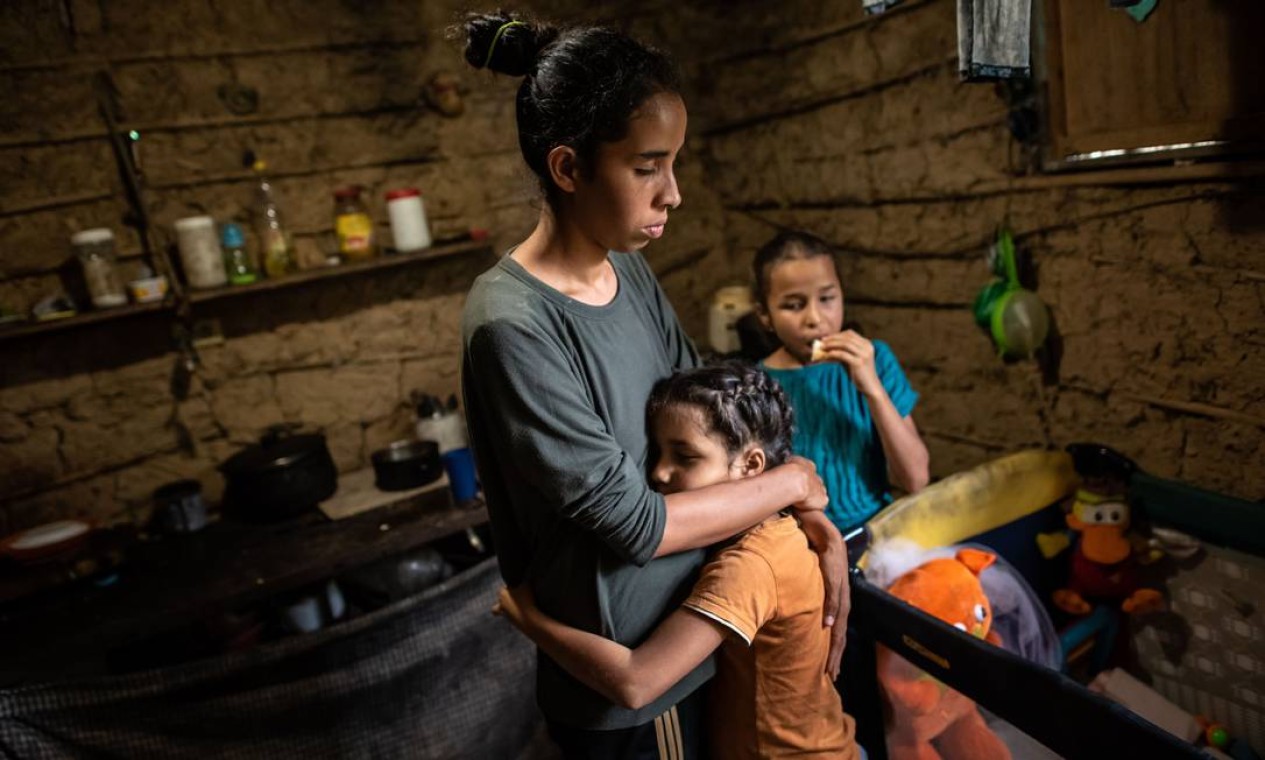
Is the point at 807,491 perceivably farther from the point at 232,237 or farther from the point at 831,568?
the point at 232,237

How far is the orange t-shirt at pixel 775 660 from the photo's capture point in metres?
1.21

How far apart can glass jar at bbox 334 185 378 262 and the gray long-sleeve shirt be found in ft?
6.52

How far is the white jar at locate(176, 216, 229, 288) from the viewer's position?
2.75 m

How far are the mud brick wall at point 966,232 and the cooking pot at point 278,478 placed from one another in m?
2.25

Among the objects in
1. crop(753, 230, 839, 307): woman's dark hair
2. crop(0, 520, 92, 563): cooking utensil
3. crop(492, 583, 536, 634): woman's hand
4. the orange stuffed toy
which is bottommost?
the orange stuffed toy

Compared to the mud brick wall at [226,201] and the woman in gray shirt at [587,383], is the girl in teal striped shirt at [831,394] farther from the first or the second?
the mud brick wall at [226,201]

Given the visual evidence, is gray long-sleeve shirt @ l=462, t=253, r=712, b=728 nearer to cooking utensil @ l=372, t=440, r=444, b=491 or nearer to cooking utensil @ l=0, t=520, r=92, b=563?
cooking utensil @ l=372, t=440, r=444, b=491

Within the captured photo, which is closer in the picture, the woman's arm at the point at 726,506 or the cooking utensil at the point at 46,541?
the woman's arm at the point at 726,506

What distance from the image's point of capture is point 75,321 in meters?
2.51

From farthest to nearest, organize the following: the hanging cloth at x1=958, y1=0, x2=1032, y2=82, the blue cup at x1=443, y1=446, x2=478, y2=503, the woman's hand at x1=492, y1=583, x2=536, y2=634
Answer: the blue cup at x1=443, y1=446, x2=478, y2=503 < the hanging cloth at x1=958, y1=0, x2=1032, y2=82 < the woman's hand at x1=492, y1=583, x2=536, y2=634

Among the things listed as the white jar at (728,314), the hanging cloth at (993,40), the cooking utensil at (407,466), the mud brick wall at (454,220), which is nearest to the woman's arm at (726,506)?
the hanging cloth at (993,40)

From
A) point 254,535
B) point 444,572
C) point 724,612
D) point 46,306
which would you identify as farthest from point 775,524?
point 46,306

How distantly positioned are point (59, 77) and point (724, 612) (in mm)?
3008

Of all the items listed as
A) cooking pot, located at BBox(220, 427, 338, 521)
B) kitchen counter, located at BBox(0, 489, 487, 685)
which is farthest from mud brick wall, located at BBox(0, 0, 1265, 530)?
kitchen counter, located at BBox(0, 489, 487, 685)
